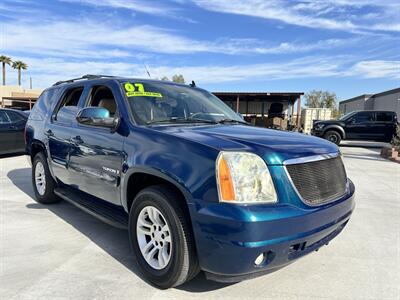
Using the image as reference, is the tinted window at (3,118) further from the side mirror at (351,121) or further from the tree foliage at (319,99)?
the tree foliage at (319,99)

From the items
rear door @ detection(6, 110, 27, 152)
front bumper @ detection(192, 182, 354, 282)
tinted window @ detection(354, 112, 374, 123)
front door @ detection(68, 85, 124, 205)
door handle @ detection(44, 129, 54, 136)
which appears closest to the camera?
front bumper @ detection(192, 182, 354, 282)

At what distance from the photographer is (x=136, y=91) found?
13.0 feet

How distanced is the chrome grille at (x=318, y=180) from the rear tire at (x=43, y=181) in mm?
3894

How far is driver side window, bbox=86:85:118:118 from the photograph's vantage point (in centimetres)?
431

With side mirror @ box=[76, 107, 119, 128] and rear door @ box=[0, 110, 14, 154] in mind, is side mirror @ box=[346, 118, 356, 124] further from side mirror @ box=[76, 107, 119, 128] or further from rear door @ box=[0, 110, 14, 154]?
side mirror @ box=[76, 107, 119, 128]

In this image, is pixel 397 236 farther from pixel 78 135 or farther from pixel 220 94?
pixel 220 94

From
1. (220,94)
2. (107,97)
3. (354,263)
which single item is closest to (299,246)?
(354,263)

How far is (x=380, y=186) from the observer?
7922 millimetres

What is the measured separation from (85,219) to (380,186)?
6.28 meters

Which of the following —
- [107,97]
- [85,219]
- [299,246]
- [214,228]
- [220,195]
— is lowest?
[85,219]

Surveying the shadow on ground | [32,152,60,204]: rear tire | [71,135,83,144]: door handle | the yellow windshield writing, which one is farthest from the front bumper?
[32,152,60,204]: rear tire

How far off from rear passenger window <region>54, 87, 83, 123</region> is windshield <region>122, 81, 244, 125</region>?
113 cm

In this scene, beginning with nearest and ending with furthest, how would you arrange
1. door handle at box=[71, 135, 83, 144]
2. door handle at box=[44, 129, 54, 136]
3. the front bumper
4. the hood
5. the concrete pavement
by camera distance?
the front bumper
the hood
the concrete pavement
door handle at box=[71, 135, 83, 144]
door handle at box=[44, 129, 54, 136]

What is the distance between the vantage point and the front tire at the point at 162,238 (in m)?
2.83
